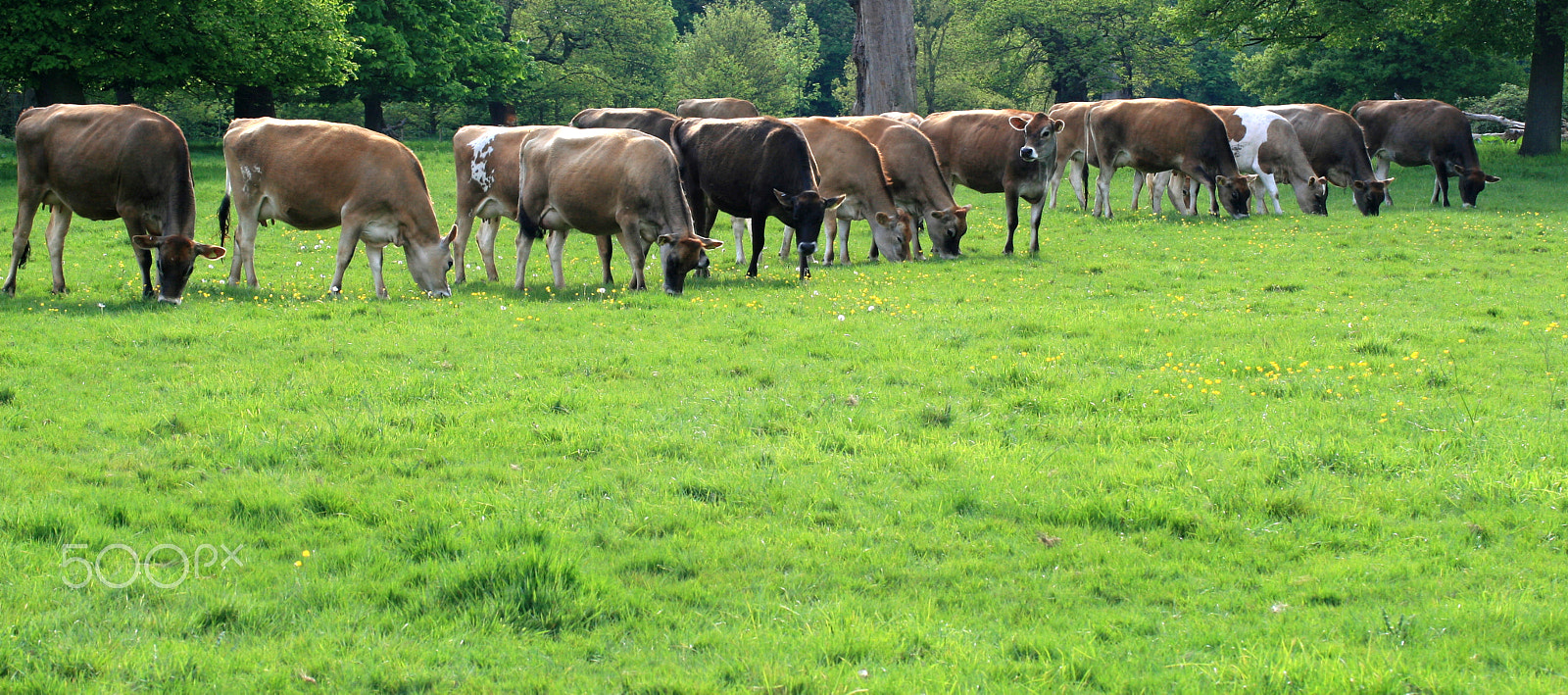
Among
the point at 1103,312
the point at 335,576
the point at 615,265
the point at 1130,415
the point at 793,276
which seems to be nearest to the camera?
the point at 335,576

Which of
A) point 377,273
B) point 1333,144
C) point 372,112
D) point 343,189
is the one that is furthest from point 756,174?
point 372,112

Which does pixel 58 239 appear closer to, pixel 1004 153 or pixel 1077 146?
pixel 1004 153

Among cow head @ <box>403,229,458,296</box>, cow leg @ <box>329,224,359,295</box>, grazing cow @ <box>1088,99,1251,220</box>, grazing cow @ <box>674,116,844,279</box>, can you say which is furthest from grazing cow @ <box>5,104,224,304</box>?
grazing cow @ <box>1088,99,1251,220</box>

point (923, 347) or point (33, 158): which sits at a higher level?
point (33, 158)

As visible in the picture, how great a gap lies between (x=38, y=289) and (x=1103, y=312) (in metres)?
11.8

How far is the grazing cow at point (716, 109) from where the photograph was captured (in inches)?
981

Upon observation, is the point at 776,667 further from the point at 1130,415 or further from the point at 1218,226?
the point at 1218,226

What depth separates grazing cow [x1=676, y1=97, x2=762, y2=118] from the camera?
981 inches

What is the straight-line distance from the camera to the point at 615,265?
674 inches

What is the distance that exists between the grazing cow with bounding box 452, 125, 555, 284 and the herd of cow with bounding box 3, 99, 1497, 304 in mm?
25

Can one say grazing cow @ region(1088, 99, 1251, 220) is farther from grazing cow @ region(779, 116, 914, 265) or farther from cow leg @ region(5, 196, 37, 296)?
cow leg @ region(5, 196, 37, 296)

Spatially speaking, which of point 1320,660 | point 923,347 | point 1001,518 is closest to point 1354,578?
point 1320,660

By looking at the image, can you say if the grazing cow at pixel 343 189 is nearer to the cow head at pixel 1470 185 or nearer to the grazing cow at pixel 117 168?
the grazing cow at pixel 117 168

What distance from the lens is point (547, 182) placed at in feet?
46.6
